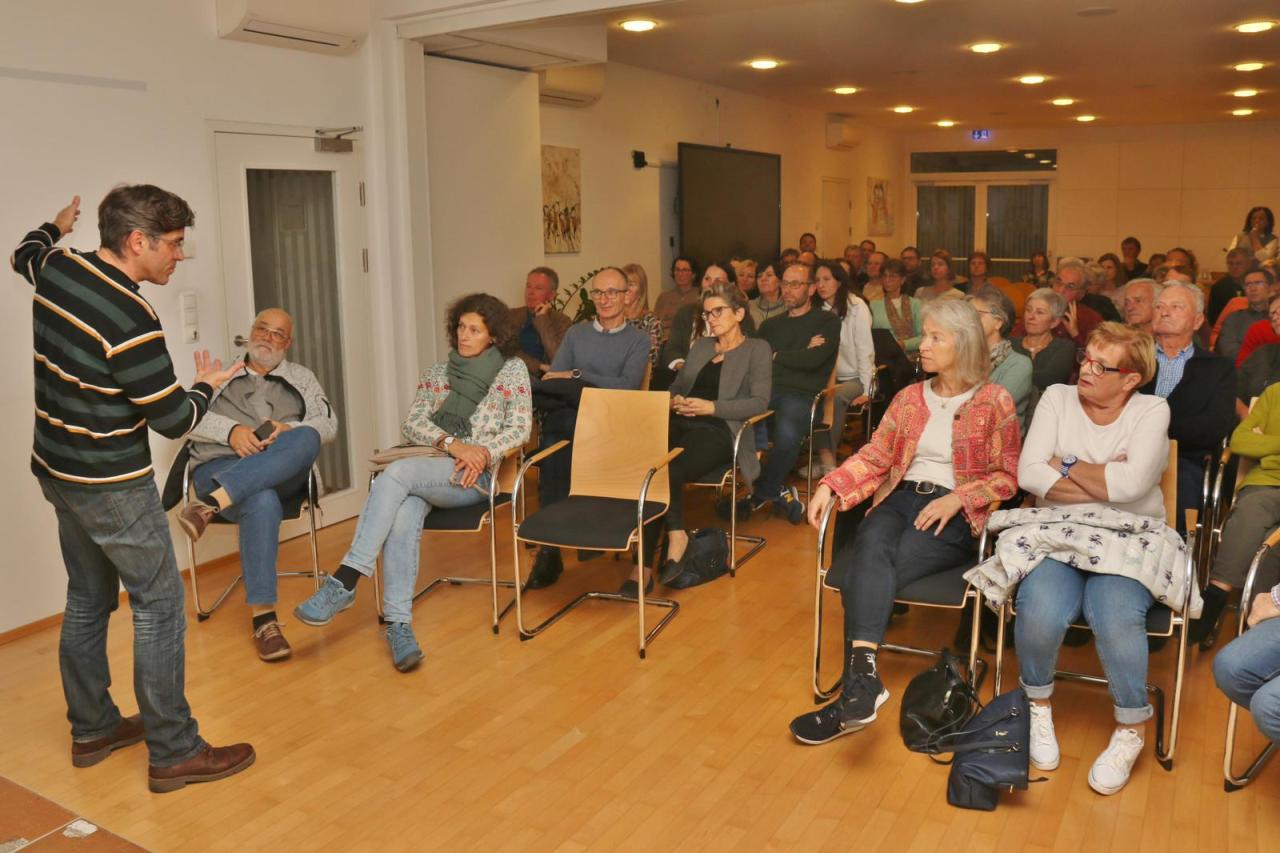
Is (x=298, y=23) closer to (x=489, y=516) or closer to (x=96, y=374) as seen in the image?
(x=489, y=516)

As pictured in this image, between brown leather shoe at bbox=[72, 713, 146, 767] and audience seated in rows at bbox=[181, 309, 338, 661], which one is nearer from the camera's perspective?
brown leather shoe at bbox=[72, 713, 146, 767]

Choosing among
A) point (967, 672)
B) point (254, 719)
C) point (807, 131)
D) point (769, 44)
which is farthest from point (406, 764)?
point (807, 131)

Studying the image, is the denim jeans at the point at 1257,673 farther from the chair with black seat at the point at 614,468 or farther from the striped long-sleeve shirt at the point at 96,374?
the striped long-sleeve shirt at the point at 96,374

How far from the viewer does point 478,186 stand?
21.5ft

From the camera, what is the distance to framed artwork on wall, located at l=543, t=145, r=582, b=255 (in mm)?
8023

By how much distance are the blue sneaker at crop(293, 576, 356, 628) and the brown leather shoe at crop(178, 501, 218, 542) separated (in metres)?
0.57

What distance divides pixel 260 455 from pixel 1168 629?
3282 mm

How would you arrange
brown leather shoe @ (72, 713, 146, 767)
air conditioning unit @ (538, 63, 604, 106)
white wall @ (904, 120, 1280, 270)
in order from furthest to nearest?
1. white wall @ (904, 120, 1280, 270)
2. air conditioning unit @ (538, 63, 604, 106)
3. brown leather shoe @ (72, 713, 146, 767)

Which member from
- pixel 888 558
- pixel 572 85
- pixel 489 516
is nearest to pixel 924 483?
pixel 888 558

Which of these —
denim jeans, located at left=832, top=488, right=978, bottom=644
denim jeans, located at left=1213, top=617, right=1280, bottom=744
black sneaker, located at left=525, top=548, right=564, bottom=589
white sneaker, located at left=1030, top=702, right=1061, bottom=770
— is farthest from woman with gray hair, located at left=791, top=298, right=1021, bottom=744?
black sneaker, located at left=525, top=548, right=564, bottom=589

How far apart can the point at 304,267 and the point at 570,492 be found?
208cm

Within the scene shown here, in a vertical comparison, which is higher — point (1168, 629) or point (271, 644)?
point (1168, 629)

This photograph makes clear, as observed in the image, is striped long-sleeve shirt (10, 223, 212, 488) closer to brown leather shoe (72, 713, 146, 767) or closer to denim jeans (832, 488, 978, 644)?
brown leather shoe (72, 713, 146, 767)

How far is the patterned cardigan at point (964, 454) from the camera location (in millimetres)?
3609
